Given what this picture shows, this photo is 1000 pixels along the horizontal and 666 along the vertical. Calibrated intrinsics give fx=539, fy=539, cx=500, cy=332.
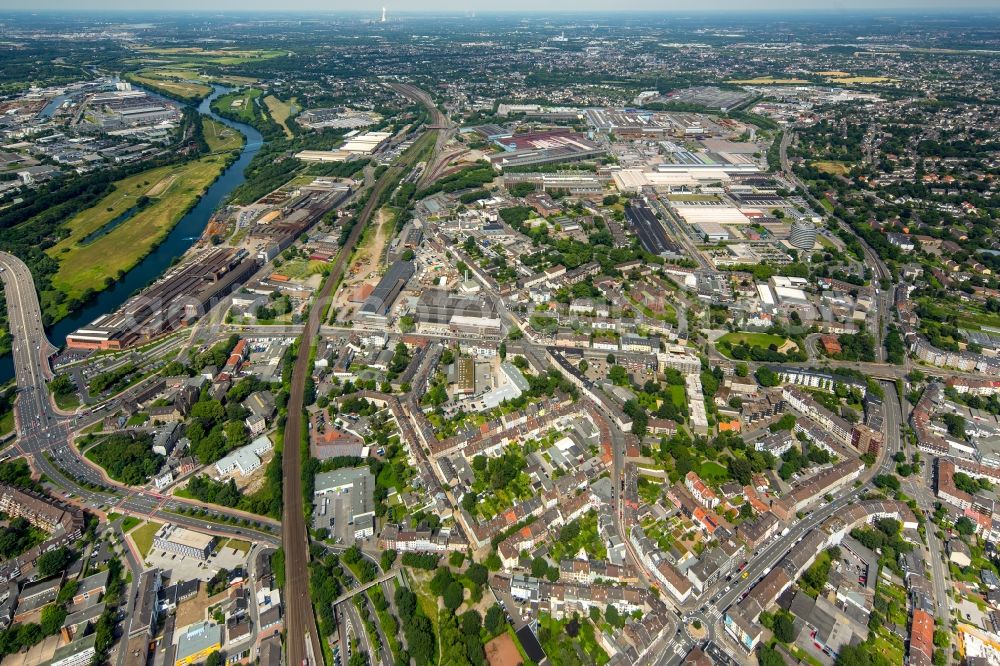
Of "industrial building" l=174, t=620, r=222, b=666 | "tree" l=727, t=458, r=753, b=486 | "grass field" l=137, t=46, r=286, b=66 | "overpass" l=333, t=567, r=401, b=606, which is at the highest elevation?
"grass field" l=137, t=46, r=286, b=66

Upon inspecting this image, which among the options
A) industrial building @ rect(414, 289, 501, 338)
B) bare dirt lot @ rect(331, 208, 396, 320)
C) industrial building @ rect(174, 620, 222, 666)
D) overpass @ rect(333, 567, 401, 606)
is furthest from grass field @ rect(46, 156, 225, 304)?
overpass @ rect(333, 567, 401, 606)

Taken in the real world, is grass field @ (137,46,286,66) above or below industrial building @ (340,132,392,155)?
above

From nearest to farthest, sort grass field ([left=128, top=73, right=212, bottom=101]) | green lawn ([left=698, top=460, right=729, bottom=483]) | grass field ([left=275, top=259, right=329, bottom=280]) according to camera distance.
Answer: green lawn ([left=698, top=460, right=729, bottom=483]) < grass field ([left=275, top=259, right=329, bottom=280]) < grass field ([left=128, top=73, right=212, bottom=101])

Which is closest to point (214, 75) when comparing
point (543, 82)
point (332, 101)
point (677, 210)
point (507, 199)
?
point (332, 101)

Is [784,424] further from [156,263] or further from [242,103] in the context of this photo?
[242,103]

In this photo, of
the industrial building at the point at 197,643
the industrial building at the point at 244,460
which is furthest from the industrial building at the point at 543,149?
the industrial building at the point at 197,643

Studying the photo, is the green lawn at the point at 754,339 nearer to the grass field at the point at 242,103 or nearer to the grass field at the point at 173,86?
the grass field at the point at 242,103

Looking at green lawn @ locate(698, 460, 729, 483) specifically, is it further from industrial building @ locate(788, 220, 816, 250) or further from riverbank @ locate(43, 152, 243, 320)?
riverbank @ locate(43, 152, 243, 320)

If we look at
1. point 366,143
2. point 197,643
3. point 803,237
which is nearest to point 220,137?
point 366,143
